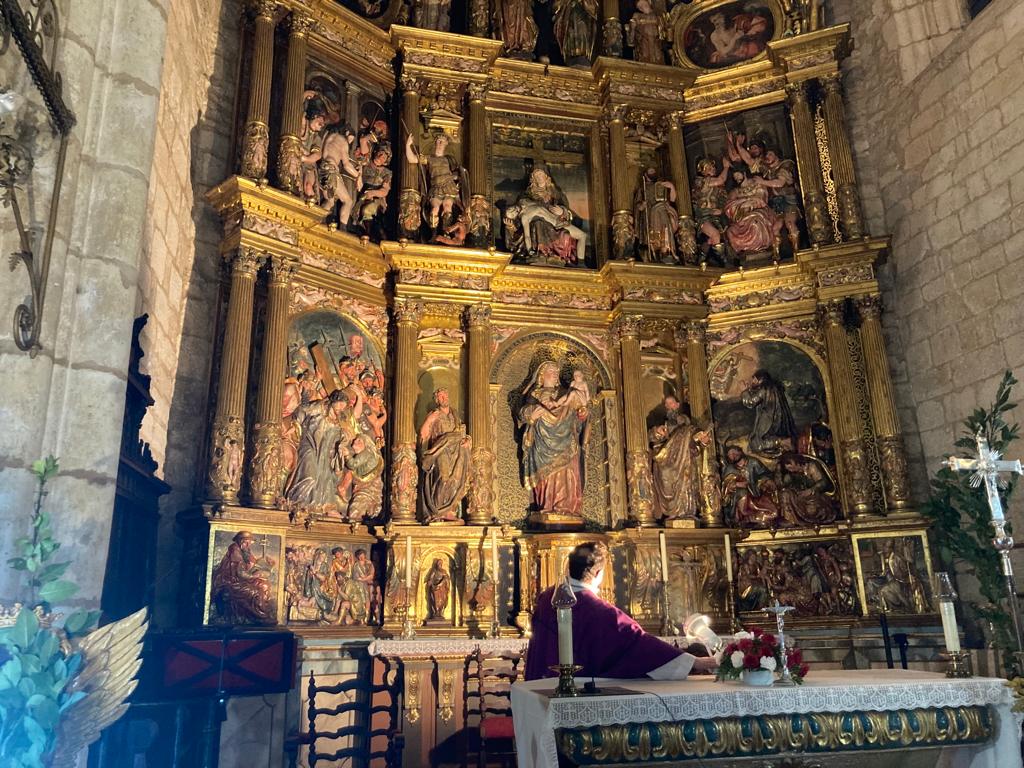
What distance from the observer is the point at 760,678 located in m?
4.72

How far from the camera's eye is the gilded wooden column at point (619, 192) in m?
11.4

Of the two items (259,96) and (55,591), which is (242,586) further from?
(259,96)

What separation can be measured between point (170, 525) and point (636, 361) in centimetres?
602

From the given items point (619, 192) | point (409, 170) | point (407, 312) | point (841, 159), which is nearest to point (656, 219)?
point (619, 192)

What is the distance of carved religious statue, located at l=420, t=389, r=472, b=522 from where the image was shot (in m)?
9.63

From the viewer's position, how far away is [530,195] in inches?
459

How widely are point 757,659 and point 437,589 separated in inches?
204

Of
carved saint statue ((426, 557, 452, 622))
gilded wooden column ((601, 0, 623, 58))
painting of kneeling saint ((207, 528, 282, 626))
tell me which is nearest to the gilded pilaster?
painting of kneeling saint ((207, 528, 282, 626))

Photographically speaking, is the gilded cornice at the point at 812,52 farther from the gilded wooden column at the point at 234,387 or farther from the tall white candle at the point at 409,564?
the tall white candle at the point at 409,564

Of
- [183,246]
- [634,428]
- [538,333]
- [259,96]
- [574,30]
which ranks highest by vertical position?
[574,30]

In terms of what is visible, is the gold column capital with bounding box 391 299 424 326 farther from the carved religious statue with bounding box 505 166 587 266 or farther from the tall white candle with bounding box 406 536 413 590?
the tall white candle with bounding box 406 536 413 590

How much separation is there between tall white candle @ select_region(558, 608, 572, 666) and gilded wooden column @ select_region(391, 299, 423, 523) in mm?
5079

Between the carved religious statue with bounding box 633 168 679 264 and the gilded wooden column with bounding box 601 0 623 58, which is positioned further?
the gilded wooden column with bounding box 601 0 623 58

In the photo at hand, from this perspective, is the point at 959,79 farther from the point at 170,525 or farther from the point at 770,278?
the point at 170,525
